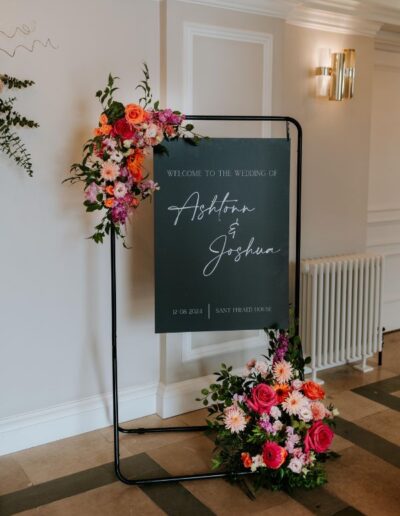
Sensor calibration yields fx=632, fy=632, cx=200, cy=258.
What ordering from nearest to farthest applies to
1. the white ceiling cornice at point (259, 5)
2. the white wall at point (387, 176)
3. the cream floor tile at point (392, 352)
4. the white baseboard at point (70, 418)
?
1. the white baseboard at point (70, 418)
2. the white ceiling cornice at point (259, 5)
3. the cream floor tile at point (392, 352)
4. the white wall at point (387, 176)

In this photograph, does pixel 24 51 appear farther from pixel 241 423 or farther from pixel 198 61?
pixel 241 423

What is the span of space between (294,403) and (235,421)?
270 mm

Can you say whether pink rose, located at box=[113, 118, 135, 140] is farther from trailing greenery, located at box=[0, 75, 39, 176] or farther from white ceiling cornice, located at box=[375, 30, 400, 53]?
white ceiling cornice, located at box=[375, 30, 400, 53]

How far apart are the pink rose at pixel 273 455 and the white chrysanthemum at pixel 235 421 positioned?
5.4 inches

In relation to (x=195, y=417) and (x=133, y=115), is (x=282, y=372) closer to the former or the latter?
(x=195, y=417)

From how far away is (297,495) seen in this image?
2738mm

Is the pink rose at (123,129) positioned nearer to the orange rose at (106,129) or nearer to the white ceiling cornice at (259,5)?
the orange rose at (106,129)

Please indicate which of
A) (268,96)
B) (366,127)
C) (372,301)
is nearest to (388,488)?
(372,301)

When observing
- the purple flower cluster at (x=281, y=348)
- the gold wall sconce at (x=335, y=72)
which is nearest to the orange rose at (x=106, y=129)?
the purple flower cluster at (x=281, y=348)

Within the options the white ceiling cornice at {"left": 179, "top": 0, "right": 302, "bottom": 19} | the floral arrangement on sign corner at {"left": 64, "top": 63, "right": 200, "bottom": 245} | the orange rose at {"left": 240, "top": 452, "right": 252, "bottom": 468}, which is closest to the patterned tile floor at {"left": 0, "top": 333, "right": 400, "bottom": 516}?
the orange rose at {"left": 240, "top": 452, "right": 252, "bottom": 468}

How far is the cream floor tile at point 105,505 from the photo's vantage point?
2.60m

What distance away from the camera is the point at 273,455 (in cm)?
266

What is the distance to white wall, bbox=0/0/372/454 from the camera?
9.81 ft

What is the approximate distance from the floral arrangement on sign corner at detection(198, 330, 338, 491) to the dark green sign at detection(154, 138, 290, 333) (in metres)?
0.32
